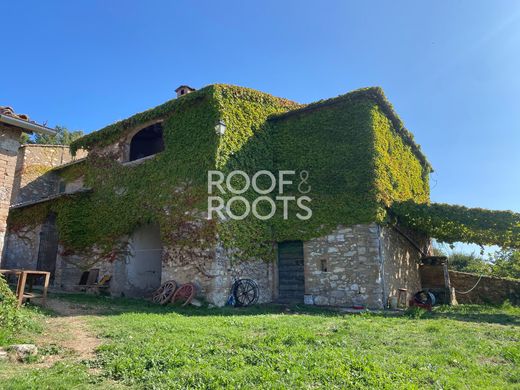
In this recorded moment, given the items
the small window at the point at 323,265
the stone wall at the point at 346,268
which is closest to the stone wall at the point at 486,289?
the stone wall at the point at 346,268

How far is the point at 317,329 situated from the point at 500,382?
3.04 meters

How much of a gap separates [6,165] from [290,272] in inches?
333

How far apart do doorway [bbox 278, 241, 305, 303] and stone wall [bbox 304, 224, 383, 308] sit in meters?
0.29

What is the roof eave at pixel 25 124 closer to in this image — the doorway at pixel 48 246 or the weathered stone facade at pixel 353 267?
the doorway at pixel 48 246

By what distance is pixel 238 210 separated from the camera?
11750 millimetres

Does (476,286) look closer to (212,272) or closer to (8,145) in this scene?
(212,272)

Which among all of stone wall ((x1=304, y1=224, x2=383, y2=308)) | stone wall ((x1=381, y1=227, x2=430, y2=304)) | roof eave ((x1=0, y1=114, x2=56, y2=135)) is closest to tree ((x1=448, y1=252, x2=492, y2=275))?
stone wall ((x1=381, y1=227, x2=430, y2=304))

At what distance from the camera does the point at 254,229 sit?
12.2 meters

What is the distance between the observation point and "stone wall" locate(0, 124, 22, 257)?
7859mm

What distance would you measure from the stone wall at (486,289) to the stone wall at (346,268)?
24.9 ft

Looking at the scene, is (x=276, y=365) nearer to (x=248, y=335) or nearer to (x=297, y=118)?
(x=248, y=335)

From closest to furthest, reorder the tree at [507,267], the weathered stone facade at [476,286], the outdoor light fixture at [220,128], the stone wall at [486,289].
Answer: the outdoor light fixture at [220,128] < the weathered stone facade at [476,286] < the stone wall at [486,289] < the tree at [507,267]

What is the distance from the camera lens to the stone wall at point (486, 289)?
599 inches

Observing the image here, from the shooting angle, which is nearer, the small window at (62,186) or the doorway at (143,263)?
the doorway at (143,263)
